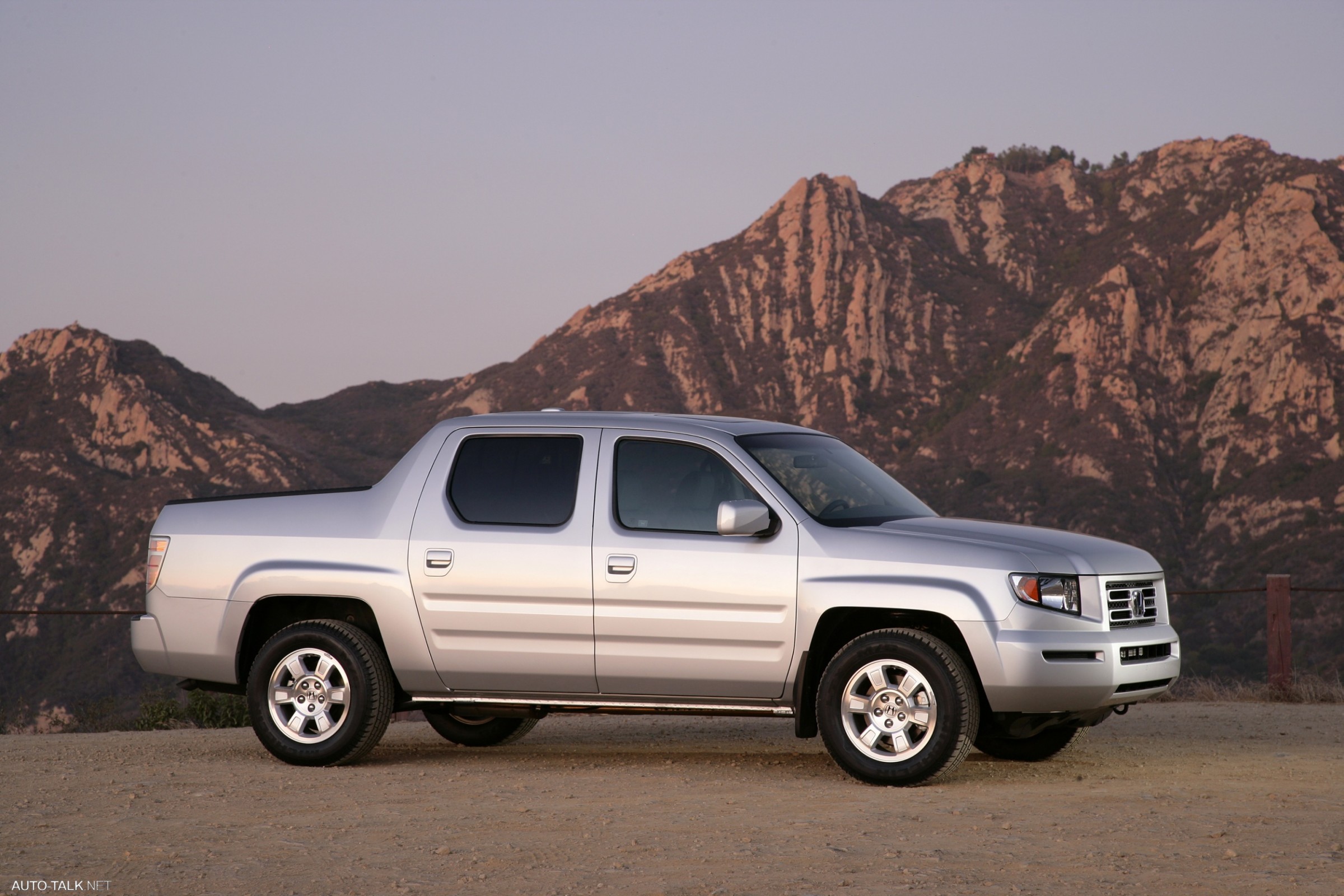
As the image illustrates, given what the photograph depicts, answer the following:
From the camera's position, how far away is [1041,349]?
92438 millimetres

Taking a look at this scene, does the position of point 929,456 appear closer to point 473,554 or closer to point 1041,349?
point 1041,349

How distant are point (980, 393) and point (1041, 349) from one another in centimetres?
491

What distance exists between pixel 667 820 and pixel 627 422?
240 centimetres

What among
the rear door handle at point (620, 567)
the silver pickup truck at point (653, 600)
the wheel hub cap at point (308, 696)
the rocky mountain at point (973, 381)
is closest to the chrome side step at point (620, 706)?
the silver pickup truck at point (653, 600)

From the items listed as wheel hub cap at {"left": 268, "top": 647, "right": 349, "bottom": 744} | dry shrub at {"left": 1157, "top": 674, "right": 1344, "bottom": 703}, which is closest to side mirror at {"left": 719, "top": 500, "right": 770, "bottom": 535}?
wheel hub cap at {"left": 268, "top": 647, "right": 349, "bottom": 744}

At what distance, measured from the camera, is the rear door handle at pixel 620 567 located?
7379 millimetres

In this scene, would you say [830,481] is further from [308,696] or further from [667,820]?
[308,696]

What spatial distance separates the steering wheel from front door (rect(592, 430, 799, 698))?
0.88 ft

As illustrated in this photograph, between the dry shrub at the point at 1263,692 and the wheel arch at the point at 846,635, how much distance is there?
644cm

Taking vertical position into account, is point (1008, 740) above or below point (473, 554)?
below

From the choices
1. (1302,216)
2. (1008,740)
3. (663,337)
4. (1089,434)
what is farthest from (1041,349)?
(1008,740)

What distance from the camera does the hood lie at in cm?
700

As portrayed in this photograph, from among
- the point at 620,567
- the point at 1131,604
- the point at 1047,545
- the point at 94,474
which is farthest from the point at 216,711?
the point at 94,474

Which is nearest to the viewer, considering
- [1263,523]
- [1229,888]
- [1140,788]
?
[1229,888]
